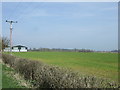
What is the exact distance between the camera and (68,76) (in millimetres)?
7785

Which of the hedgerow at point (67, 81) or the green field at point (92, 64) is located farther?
the green field at point (92, 64)

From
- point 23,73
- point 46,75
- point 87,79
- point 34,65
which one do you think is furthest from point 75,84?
point 23,73

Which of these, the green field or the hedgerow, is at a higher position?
the hedgerow

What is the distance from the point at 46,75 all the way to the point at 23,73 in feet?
22.8

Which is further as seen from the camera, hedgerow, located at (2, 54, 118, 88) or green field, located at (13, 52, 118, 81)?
green field, located at (13, 52, 118, 81)

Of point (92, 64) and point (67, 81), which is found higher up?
point (67, 81)

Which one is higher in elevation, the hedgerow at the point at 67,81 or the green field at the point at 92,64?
the hedgerow at the point at 67,81

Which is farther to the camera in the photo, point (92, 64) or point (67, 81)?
point (92, 64)

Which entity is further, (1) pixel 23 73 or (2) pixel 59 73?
(1) pixel 23 73

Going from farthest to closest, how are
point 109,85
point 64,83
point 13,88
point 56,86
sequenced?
point 13,88, point 56,86, point 64,83, point 109,85

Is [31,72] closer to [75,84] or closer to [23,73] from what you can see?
[23,73]

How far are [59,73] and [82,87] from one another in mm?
2446

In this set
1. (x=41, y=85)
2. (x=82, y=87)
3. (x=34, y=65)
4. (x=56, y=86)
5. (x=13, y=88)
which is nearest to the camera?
(x=82, y=87)

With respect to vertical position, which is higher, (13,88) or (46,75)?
(46,75)
